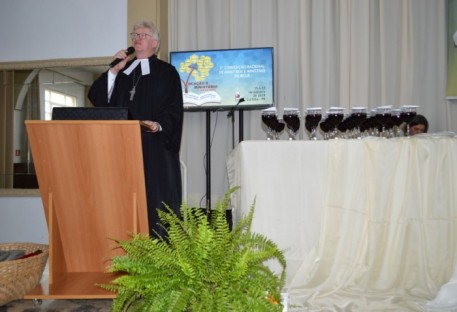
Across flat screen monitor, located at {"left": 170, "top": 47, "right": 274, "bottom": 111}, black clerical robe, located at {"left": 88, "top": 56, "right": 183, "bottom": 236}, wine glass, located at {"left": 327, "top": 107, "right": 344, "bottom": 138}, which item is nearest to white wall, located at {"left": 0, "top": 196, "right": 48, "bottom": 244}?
flat screen monitor, located at {"left": 170, "top": 47, "right": 274, "bottom": 111}

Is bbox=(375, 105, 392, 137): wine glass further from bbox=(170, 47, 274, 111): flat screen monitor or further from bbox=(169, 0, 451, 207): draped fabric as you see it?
bbox=(169, 0, 451, 207): draped fabric

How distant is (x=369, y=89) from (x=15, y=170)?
390cm

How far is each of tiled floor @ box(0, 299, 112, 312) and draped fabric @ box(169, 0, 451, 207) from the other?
111 inches

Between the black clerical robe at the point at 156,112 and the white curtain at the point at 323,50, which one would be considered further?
the white curtain at the point at 323,50

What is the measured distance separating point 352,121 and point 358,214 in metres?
0.48

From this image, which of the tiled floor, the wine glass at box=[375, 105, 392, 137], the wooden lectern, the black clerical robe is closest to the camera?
the wooden lectern

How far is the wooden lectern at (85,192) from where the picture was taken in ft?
5.99

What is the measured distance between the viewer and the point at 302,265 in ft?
6.98

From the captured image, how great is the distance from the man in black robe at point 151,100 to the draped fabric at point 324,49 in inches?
92.7

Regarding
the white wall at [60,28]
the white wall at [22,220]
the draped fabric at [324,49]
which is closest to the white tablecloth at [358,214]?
the draped fabric at [324,49]

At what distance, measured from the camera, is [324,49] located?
4.80m

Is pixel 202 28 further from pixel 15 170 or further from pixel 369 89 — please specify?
pixel 15 170

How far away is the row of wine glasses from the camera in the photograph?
2156 mm

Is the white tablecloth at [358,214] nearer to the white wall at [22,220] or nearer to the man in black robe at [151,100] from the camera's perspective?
the man in black robe at [151,100]
